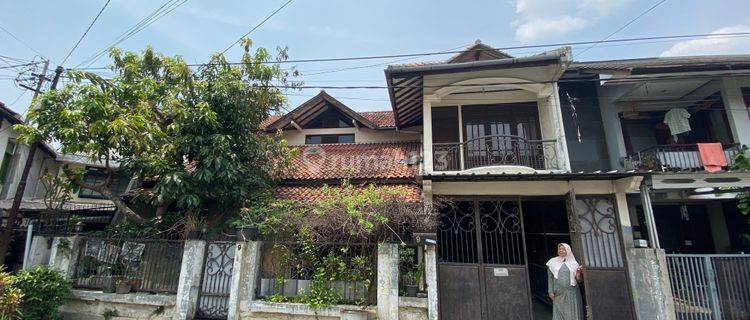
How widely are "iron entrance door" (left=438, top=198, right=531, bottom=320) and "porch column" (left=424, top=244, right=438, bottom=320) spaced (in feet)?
3.57

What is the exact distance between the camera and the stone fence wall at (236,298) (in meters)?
6.09

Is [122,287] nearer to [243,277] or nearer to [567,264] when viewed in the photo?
[243,277]

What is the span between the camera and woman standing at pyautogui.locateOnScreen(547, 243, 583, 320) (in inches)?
238

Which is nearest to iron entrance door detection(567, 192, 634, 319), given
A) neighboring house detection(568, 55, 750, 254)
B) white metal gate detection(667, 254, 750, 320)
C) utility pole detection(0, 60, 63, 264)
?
white metal gate detection(667, 254, 750, 320)

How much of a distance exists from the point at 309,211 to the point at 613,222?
667 centimetres

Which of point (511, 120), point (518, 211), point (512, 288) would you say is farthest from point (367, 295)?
point (511, 120)

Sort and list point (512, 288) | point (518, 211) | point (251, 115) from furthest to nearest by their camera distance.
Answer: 1. point (251, 115)
2. point (518, 211)
3. point (512, 288)

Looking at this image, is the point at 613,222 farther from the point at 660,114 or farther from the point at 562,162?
the point at 660,114

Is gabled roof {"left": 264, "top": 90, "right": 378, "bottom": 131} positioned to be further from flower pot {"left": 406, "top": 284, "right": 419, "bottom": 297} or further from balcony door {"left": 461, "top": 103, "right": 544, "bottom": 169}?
flower pot {"left": 406, "top": 284, "right": 419, "bottom": 297}

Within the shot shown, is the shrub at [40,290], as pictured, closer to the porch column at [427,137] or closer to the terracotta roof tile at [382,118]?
the porch column at [427,137]

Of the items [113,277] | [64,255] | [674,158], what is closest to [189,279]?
[113,277]

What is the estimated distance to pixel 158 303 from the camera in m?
6.52

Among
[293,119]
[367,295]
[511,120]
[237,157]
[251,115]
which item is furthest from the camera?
[293,119]

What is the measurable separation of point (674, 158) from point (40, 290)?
47.9ft
